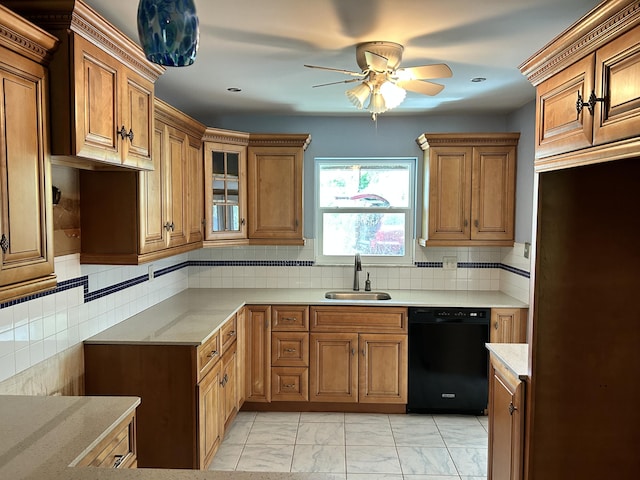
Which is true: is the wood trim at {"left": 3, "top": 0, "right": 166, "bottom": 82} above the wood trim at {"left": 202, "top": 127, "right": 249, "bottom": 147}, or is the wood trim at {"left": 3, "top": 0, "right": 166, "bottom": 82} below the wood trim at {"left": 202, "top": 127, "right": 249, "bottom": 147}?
above

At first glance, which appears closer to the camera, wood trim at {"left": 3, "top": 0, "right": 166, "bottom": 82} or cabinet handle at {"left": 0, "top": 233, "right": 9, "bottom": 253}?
cabinet handle at {"left": 0, "top": 233, "right": 9, "bottom": 253}

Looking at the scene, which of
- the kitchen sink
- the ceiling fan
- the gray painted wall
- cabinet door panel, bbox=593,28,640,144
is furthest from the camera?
the gray painted wall

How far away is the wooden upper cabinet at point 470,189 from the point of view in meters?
3.88

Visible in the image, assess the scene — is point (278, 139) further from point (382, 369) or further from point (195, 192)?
point (382, 369)

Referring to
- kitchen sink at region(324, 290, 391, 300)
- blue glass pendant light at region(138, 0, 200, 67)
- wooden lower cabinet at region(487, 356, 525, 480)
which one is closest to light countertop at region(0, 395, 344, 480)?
blue glass pendant light at region(138, 0, 200, 67)

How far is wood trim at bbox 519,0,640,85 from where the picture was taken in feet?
4.62

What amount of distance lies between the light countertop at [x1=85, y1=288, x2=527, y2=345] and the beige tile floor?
35.1 inches

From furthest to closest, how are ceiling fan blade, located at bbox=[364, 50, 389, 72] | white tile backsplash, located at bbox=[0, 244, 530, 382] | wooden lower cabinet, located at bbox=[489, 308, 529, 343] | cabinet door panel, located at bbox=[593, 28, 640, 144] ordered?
1. wooden lower cabinet, located at bbox=[489, 308, 529, 343]
2. ceiling fan blade, located at bbox=[364, 50, 389, 72]
3. white tile backsplash, located at bbox=[0, 244, 530, 382]
4. cabinet door panel, located at bbox=[593, 28, 640, 144]

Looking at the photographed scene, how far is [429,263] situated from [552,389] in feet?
7.69

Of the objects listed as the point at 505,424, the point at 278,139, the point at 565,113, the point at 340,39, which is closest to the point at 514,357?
the point at 505,424

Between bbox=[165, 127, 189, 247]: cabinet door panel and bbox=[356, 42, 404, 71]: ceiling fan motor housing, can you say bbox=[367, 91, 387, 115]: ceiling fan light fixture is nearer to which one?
bbox=[356, 42, 404, 71]: ceiling fan motor housing

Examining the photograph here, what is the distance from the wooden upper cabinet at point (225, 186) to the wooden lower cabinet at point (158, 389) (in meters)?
1.38

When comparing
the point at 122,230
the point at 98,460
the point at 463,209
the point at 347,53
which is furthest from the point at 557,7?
the point at 98,460

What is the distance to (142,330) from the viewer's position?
2.76m
